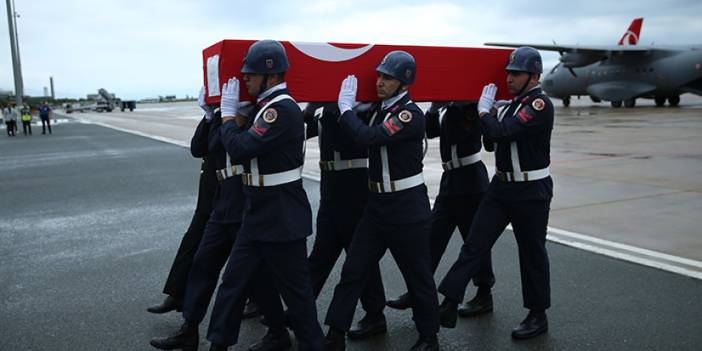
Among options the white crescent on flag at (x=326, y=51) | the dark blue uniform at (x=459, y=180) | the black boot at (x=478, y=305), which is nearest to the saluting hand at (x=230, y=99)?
the white crescent on flag at (x=326, y=51)

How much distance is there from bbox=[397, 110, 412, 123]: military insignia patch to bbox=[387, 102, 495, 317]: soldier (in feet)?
3.00

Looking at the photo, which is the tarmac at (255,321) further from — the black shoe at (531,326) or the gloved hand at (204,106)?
the gloved hand at (204,106)

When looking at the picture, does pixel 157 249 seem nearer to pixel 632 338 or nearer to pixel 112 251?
pixel 112 251

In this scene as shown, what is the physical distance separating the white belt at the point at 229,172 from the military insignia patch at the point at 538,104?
1.97 m

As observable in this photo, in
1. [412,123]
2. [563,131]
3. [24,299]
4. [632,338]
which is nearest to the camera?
[412,123]

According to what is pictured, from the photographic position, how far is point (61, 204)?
9648mm

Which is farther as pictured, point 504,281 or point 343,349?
point 504,281

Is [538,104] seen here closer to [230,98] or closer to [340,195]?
[340,195]

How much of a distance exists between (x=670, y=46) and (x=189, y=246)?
31911 mm

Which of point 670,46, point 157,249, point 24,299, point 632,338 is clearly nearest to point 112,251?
point 157,249

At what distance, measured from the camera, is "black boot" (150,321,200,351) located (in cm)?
388

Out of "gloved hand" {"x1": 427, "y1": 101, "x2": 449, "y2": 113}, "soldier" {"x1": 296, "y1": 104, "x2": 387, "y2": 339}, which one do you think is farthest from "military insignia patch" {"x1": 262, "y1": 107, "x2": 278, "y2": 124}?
"gloved hand" {"x1": 427, "y1": 101, "x2": 449, "y2": 113}

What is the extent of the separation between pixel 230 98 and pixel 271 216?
0.73 m

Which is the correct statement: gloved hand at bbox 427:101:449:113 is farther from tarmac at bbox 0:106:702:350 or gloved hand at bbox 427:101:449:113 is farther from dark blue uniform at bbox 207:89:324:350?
tarmac at bbox 0:106:702:350
